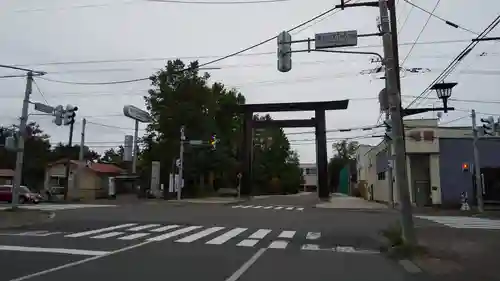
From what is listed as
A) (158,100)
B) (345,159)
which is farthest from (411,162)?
(345,159)

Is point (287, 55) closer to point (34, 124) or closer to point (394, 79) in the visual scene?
point (394, 79)

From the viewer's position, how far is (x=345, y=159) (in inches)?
5709

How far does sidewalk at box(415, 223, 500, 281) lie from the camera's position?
942 cm

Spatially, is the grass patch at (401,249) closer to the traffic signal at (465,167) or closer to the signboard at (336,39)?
the signboard at (336,39)

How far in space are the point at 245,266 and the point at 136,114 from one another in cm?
5480

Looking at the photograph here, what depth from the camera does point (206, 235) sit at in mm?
15711

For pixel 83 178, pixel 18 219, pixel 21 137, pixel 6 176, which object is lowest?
pixel 18 219

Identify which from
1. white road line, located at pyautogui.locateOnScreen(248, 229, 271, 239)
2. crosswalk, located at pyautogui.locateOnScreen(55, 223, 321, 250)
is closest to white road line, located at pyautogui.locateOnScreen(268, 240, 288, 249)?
crosswalk, located at pyautogui.locateOnScreen(55, 223, 321, 250)

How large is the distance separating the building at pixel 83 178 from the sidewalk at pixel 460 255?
151 feet

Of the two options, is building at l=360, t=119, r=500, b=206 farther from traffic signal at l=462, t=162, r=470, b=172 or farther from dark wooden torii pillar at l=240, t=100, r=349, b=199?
dark wooden torii pillar at l=240, t=100, r=349, b=199

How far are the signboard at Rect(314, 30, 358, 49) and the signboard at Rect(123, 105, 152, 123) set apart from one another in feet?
162

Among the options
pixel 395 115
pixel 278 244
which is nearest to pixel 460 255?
pixel 395 115

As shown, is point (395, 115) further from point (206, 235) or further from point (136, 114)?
point (136, 114)

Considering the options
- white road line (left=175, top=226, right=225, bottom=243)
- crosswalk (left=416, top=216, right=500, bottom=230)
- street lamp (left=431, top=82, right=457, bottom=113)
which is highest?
street lamp (left=431, top=82, right=457, bottom=113)
